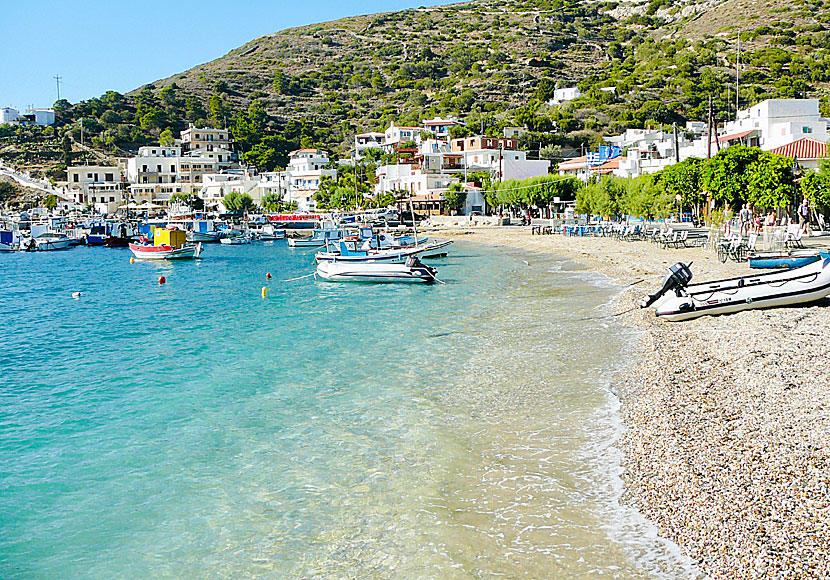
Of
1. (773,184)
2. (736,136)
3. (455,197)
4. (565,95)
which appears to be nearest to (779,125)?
(736,136)

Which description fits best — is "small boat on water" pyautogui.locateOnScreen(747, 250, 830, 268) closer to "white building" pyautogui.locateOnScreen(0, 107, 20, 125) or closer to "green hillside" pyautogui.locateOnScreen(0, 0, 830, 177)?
"green hillside" pyautogui.locateOnScreen(0, 0, 830, 177)

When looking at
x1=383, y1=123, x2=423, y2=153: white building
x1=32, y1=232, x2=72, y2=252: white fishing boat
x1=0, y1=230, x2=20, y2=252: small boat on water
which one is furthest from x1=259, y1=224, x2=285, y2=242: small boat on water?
x1=383, y1=123, x2=423, y2=153: white building

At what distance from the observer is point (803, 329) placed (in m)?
16.7

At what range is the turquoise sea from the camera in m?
8.72

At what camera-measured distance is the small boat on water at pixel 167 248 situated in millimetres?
54312

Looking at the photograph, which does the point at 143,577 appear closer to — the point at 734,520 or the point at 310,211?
the point at 734,520

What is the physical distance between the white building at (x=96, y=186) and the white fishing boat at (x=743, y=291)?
110 m

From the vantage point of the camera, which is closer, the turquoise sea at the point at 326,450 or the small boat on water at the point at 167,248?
the turquoise sea at the point at 326,450

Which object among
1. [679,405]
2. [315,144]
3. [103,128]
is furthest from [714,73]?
[679,405]

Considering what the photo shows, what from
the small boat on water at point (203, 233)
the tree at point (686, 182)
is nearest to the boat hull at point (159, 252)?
A: the small boat on water at point (203, 233)

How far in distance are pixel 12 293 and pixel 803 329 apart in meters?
38.1

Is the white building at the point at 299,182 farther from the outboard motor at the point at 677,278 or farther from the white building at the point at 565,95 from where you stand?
the outboard motor at the point at 677,278

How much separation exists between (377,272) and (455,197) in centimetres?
5186

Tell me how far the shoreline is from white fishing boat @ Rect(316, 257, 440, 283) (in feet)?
51.9
